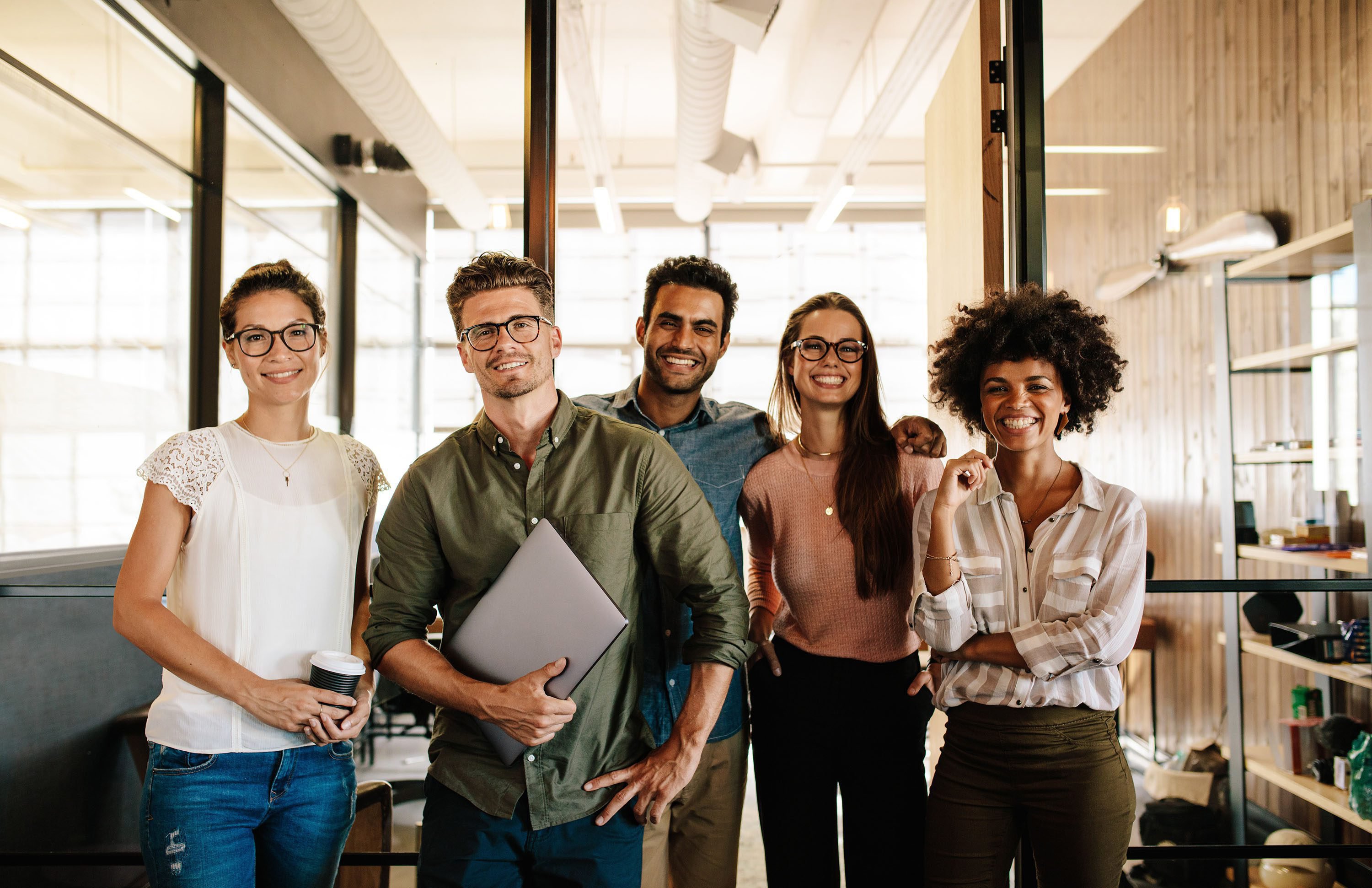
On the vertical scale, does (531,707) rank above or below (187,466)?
below

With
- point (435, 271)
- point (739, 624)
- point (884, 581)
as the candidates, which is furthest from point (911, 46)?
point (739, 624)

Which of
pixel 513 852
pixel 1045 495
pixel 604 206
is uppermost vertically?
pixel 604 206

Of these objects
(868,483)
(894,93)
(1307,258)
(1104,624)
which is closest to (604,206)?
(894,93)

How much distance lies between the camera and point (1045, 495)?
1650 millimetres

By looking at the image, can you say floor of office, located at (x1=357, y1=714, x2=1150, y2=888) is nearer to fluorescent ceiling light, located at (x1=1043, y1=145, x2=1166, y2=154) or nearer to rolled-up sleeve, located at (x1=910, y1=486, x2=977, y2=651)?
rolled-up sleeve, located at (x1=910, y1=486, x2=977, y2=651)

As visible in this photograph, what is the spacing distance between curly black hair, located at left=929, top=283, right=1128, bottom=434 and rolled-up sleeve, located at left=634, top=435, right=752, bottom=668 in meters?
0.75

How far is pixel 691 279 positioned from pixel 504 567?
84cm

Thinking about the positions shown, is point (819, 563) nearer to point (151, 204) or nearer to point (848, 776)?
point (848, 776)

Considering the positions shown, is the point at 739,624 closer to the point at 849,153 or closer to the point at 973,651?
the point at 973,651

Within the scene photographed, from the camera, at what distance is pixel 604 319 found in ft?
27.3

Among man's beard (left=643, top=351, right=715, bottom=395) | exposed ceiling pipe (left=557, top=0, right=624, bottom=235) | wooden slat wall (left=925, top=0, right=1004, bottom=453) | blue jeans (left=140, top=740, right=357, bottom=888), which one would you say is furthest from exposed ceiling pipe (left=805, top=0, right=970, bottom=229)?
blue jeans (left=140, top=740, right=357, bottom=888)

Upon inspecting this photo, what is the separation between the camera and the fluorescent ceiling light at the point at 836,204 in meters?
5.91

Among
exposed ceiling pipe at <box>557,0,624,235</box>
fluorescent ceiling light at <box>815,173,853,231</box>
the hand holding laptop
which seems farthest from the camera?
fluorescent ceiling light at <box>815,173,853,231</box>

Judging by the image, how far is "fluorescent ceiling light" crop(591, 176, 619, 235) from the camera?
5.59 metres
